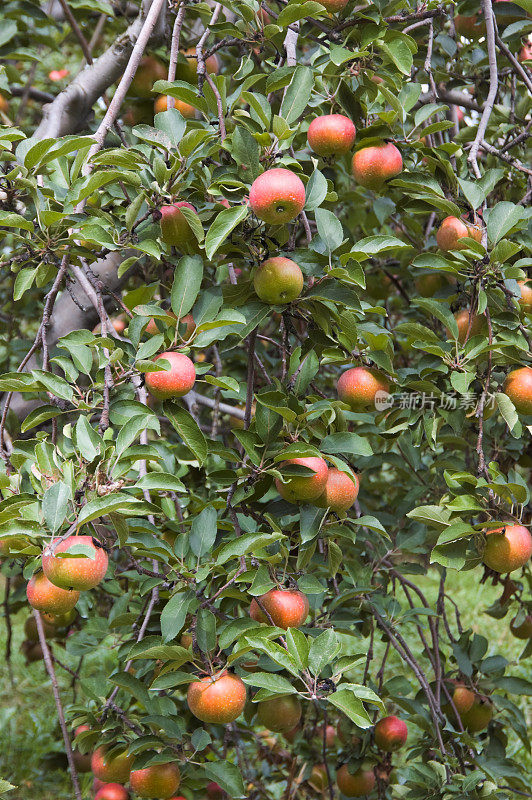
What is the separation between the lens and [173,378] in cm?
117

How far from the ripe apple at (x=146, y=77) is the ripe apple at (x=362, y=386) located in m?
0.94

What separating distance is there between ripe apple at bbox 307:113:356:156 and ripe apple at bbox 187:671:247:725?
3.10 feet

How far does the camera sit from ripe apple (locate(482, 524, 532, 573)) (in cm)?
133

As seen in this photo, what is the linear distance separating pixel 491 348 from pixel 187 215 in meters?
0.56

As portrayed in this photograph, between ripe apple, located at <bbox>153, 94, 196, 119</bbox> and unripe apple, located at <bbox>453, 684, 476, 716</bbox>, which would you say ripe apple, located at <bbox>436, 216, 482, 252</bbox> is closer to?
ripe apple, located at <bbox>153, 94, 196, 119</bbox>

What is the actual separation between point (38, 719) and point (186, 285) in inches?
109

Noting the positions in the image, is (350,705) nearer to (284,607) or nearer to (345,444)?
(284,607)

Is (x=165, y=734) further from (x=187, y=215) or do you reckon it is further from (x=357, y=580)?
(x=187, y=215)

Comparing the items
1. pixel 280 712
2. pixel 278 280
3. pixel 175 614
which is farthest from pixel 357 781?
pixel 278 280

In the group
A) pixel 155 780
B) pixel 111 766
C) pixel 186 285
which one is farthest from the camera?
pixel 111 766

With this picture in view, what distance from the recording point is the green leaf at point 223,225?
3.64 ft

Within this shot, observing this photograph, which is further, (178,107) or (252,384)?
(178,107)

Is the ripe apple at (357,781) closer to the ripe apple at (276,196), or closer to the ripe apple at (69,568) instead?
the ripe apple at (69,568)

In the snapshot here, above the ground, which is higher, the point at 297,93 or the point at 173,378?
the point at 297,93
